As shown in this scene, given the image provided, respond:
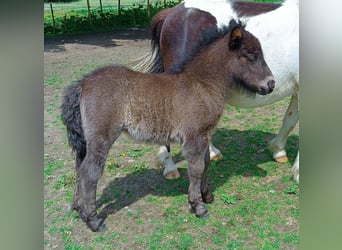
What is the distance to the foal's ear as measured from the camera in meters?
3.05

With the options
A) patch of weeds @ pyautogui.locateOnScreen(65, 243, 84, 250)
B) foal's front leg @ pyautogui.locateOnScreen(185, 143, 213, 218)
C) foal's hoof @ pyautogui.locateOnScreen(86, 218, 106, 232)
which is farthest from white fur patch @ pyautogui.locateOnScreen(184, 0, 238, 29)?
patch of weeds @ pyautogui.locateOnScreen(65, 243, 84, 250)

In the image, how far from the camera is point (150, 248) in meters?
2.96

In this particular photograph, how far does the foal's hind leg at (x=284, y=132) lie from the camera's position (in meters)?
4.32

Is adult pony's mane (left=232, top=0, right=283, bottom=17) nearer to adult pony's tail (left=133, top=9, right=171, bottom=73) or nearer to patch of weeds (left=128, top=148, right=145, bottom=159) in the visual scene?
adult pony's tail (left=133, top=9, right=171, bottom=73)

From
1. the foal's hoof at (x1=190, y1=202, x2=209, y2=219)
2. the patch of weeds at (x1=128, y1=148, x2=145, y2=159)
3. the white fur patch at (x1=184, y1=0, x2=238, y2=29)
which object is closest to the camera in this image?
the foal's hoof at (x1=190, y1=202, x2=209, y2=219)

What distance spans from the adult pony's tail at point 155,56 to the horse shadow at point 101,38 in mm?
2980

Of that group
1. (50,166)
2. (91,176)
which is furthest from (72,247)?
(50,166)

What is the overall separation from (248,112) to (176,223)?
10.3 feet

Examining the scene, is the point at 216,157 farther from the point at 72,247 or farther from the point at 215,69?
the point at 72,247

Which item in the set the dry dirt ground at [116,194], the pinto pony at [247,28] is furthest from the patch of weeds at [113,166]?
the pinto pony at [247,28]

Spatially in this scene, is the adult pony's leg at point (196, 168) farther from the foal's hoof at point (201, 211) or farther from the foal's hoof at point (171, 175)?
the foal's hoof at point (171, 175)

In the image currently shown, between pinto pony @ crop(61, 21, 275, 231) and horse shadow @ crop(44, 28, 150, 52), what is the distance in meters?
4.24

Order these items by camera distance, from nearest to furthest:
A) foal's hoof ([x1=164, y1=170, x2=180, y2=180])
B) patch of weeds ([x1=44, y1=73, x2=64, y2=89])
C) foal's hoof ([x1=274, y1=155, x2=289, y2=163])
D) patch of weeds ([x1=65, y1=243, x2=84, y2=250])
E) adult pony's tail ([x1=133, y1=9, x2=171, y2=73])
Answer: patch of weeds ([x1=65, y1=243, x2=84, y2=250]), foal's hoof ([x1=164, y1=170, x2=180, y2=180]), adult pony's tail ([x1=133, y1=9, x2=171, y2=73]), foal's hoof ([x1=274, y1=155, x2=289, y2=163]), patch of weeds ([x1=44, y1=73, x2=64, y2=89])
